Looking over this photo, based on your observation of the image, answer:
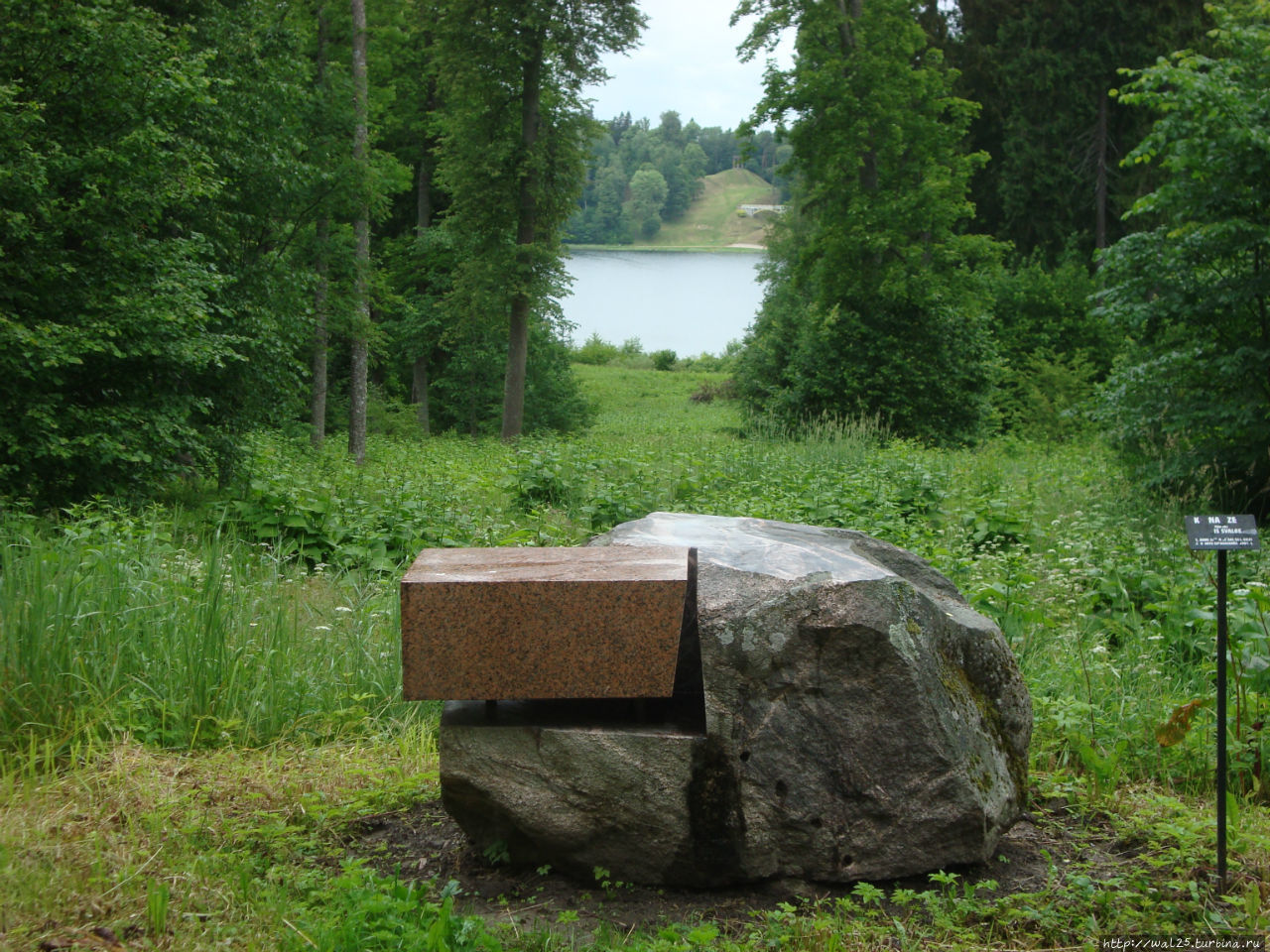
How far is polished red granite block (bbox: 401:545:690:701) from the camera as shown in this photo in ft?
10.7

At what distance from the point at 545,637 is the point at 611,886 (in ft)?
2.89

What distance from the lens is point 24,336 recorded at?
8227 millimetres

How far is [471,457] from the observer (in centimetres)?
1752

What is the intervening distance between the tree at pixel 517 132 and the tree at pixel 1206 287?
14529 millimetres

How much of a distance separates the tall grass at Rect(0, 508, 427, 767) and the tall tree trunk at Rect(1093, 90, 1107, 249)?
94.7ft

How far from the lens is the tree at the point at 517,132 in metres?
22.6

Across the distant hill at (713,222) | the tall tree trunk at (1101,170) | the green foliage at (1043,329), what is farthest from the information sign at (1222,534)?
the distant hill at (713,222)

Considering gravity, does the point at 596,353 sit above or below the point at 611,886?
above

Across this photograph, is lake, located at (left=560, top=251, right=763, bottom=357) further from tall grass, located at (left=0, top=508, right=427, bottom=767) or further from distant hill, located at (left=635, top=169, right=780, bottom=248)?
tall grass, located at (left=0, top=508, right=427, bottom=767)

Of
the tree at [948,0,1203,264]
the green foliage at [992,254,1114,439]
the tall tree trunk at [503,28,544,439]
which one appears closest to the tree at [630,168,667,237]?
the tree at [948,0,1203,264]

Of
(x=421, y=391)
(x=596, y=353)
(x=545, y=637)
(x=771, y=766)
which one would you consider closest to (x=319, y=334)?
(x=421, y=391)

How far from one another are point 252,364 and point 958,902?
34.2ft

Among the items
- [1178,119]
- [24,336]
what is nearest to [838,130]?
[1178,119]

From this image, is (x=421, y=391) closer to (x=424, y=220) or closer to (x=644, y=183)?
(x=424, y=220)
